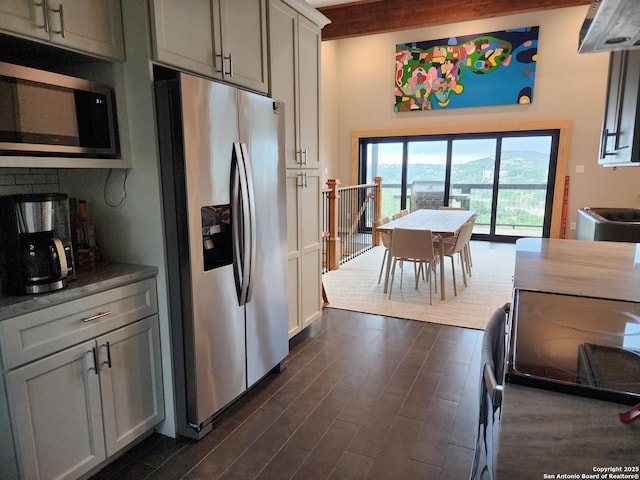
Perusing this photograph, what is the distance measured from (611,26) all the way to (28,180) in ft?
7.62

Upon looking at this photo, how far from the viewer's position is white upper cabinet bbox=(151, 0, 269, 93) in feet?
5.70

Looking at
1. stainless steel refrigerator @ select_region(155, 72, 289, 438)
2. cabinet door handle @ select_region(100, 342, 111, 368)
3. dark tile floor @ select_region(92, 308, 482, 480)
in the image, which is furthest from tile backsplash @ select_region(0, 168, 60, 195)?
dark tile floor @ select_region(92, 308, 482, 480)

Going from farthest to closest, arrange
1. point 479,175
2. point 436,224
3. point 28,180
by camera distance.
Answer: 1. point 479,175
2. point 436,224
3. point 28,180

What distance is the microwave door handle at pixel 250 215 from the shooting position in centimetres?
205

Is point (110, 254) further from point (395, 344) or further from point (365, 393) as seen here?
point (395, 344)

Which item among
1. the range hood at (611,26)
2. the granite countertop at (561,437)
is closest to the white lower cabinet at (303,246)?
the range hood at (611,26)

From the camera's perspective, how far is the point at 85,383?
1582 mm

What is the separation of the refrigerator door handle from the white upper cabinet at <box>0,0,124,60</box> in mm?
676

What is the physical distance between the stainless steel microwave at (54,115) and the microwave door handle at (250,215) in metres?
0.60

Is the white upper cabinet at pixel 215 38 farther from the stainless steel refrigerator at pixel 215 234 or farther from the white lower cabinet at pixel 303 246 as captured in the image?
the white lower cabinet at pixel 303 246

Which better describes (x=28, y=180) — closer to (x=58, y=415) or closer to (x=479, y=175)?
(x=58, y=415)

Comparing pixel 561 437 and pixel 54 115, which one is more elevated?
pixel 54 115

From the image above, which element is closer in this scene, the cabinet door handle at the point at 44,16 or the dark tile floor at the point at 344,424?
the cabinet door handle at the point at 44,16

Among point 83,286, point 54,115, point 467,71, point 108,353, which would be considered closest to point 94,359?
point 108,353
